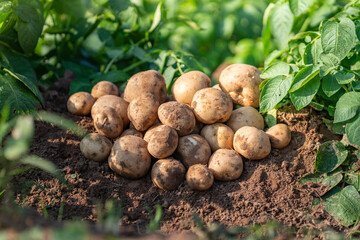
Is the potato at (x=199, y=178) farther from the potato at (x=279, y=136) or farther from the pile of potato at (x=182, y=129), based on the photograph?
the potato at (x=279, y=136)

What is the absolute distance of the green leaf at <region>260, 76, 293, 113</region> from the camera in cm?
241

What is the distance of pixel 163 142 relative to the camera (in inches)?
91.4

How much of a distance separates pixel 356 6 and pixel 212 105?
1.29 metres

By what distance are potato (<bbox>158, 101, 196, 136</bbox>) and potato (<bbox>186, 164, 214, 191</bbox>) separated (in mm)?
284

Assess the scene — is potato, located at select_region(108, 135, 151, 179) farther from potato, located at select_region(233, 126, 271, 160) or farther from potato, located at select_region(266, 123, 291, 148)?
potato, located at select_region(266, 123, 291, 148)

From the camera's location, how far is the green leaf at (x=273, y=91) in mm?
2414

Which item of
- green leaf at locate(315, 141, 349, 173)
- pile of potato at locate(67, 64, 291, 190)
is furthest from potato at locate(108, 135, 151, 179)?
green leaf at locate(315, 141, 349, 173)

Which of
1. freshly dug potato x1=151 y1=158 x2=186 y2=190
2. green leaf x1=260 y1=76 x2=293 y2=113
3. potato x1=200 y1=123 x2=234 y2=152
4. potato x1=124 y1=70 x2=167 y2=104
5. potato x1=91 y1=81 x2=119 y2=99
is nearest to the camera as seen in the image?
freshly dug potato x1=151 y1=158 x2=186 y2=190

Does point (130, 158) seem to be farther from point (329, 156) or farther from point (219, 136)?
point (329, 156)

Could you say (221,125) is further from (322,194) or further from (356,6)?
(356,6)

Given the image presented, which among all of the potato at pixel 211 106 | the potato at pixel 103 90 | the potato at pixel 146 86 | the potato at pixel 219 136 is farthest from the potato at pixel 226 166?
the potato at pixel 103 90

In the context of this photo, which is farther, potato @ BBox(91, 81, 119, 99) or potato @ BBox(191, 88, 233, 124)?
potato @ BBox(91, 81, 119, 99)

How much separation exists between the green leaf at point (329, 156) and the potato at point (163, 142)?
2.88 feet

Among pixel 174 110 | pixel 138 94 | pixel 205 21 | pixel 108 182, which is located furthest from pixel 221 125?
pixel 205 21
